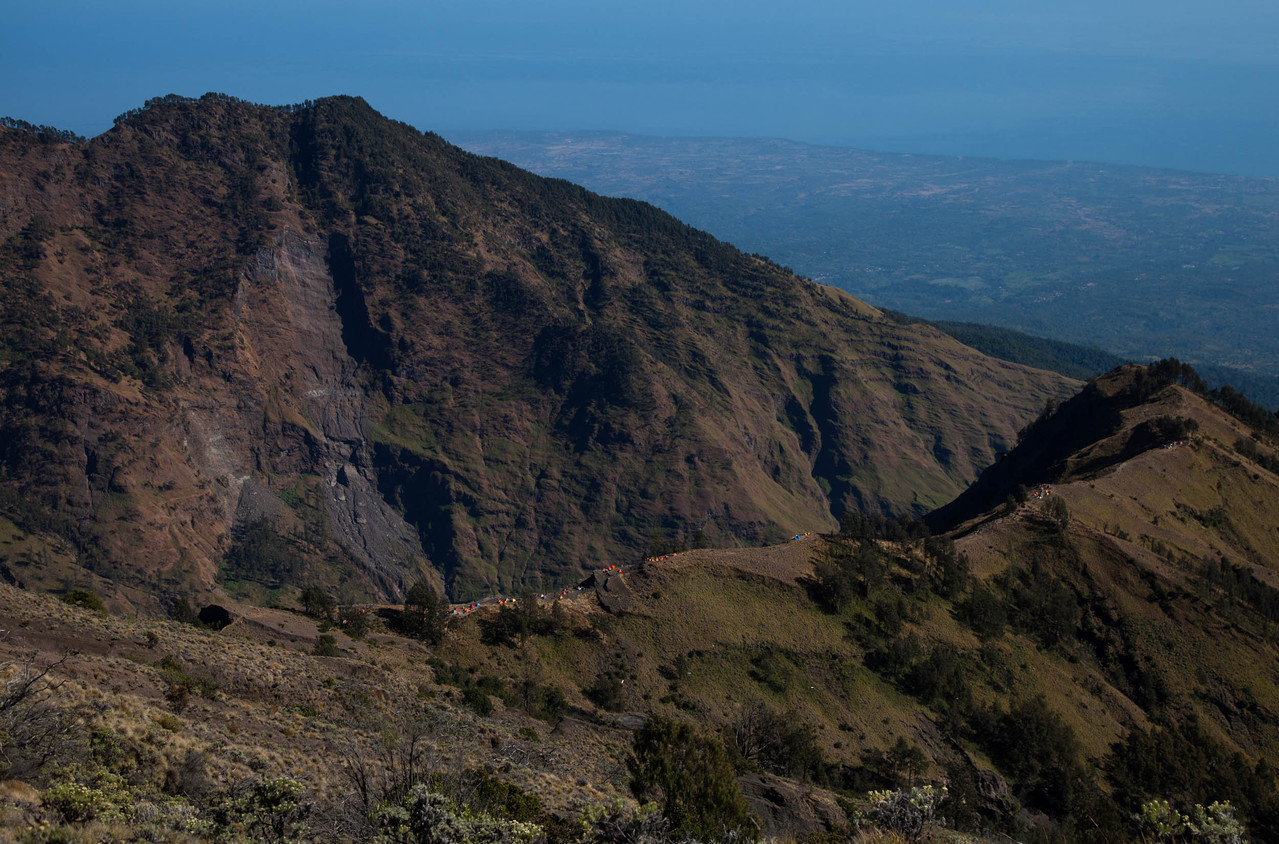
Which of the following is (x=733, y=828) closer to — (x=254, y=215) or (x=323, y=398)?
(x=323, y=398)

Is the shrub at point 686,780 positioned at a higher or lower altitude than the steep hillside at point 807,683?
higher

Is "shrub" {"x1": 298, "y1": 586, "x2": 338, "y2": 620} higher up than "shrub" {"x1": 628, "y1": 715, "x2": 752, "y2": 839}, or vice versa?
"shrub" {"x1": 628, "y1": 715, "x2": 752, "y2": 839}

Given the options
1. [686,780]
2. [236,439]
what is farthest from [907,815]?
[236,439]

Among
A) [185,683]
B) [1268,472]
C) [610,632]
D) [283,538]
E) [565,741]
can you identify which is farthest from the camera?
[283,538]

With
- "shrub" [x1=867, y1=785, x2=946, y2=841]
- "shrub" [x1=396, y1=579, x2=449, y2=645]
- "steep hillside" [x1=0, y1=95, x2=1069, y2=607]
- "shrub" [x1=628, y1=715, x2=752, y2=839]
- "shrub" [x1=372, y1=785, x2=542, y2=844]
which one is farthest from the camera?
"steep hillside" [x1=0, y1=95, x2=1069, y2=607]

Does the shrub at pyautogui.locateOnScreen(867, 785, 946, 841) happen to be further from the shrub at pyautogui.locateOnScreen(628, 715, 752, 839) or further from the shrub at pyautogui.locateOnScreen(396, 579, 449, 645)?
the shrub at pyautogui.locateOnScreen(396, 579, 449, 645)

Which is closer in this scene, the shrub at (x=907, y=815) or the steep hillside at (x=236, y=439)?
the shrub at (x=907, y=815)

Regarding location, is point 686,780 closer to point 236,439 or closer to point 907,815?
point 907,815

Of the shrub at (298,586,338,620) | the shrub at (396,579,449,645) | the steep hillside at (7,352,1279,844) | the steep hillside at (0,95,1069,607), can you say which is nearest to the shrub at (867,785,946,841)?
the steep hillside at (7,352,1279,844)

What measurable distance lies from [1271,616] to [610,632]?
59.7 meters

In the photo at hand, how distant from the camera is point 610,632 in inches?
2571

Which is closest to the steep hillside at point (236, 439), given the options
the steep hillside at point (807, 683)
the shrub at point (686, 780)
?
the steep hillside at point (807, 683)

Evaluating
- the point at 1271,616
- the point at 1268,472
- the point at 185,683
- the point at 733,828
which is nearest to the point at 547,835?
the point at 733,828

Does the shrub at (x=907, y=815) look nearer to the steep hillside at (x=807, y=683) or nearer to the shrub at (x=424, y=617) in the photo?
the steep hillside at (x=807, y=683)
